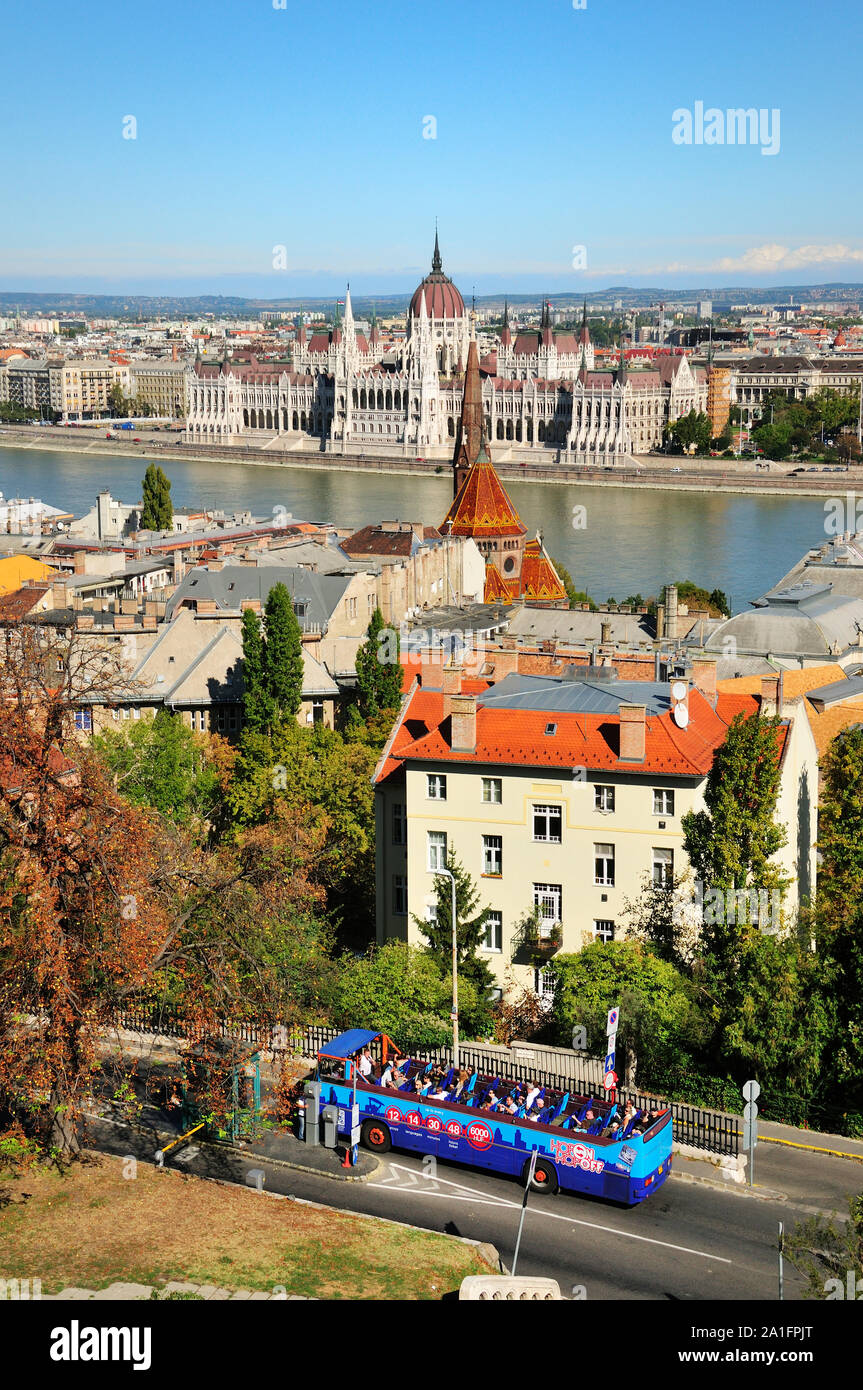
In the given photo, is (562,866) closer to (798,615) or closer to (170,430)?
(798,615)

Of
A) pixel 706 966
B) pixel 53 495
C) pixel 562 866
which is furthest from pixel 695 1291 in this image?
pixel 53 495

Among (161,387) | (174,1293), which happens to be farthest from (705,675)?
(161,387)

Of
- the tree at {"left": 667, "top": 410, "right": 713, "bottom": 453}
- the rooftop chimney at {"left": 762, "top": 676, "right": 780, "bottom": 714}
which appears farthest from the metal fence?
the tree at {"left": 667, "top": 410, "right": 713, "bottom": 453}

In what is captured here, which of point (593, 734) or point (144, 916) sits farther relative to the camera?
point (593, 734)

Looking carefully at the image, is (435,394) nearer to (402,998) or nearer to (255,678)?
(255,678)

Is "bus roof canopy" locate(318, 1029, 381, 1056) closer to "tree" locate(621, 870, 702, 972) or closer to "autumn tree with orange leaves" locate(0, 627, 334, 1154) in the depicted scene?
"autumn tree with orange leaves" locate(0, 627, 334, 1154)

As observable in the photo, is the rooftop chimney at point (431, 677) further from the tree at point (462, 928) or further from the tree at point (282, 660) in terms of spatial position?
the tree at point (282, 660)

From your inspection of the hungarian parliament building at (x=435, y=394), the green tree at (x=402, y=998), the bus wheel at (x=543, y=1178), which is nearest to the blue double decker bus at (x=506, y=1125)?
the bus wheel at (x=543, y=1178)
